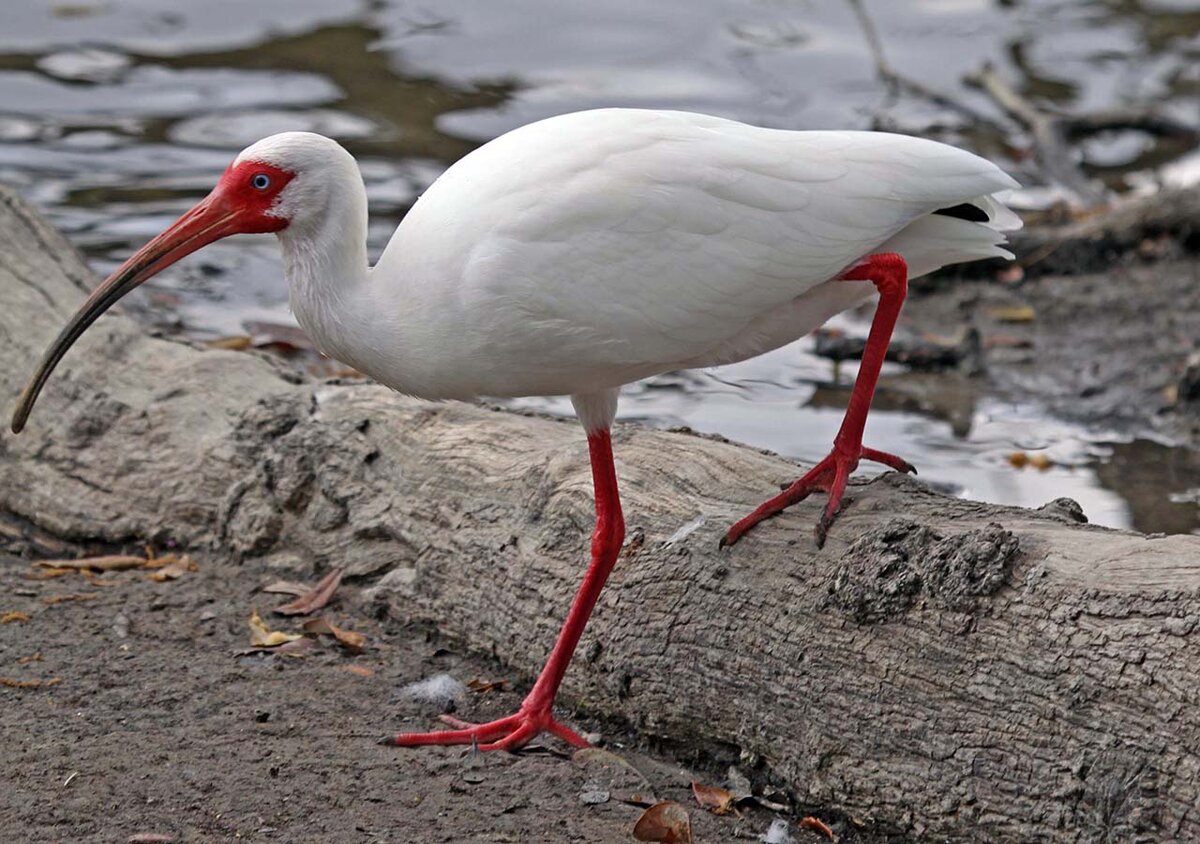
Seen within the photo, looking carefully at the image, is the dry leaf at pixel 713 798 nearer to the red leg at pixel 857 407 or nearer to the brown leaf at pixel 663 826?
the brown leaf at pixel 663 826

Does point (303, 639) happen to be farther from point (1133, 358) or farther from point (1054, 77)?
point (1054, 77)

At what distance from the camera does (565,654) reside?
4676mm

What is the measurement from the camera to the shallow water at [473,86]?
30.6 ft

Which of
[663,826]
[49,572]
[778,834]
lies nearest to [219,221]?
[49,572]

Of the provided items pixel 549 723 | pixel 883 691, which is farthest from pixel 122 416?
pixel 883 691

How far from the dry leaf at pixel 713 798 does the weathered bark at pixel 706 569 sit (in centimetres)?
15

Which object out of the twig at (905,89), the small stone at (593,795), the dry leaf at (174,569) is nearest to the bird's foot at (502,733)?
the small stone at (593,795)

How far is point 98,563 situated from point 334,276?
173 centimetres

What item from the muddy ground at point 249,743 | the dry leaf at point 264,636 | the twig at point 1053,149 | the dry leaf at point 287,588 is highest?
the twig at point 1053,149

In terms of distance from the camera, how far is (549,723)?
4.61m

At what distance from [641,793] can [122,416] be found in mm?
2703

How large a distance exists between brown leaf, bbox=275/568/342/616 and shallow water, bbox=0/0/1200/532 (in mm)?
2621

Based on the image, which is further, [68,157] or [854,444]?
[68,157]

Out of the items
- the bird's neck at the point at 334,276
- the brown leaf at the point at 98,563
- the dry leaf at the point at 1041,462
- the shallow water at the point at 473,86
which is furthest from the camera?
the shallow water at the point at 473,86
